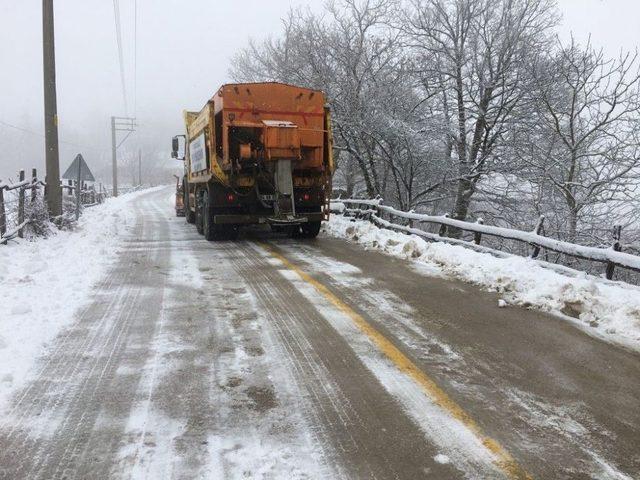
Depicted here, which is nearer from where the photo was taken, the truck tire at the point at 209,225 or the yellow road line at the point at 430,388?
the yellow road line at the point at 430,388

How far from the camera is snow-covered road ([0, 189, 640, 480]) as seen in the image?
2.71m

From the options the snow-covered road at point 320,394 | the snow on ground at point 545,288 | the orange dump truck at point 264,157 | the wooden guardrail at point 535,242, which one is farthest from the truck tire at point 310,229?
the snow-covered road at point 320,394

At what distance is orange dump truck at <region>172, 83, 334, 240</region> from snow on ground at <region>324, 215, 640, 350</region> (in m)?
2.93

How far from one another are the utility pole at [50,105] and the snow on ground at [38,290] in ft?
4.38

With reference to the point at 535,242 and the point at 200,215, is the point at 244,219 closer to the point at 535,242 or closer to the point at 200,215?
the point at 200,215

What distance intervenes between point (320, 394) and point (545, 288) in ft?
13.5

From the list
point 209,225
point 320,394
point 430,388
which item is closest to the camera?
point 320,394

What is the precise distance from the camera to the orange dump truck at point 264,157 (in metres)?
11.0

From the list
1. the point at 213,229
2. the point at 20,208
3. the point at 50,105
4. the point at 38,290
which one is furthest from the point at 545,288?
the point at 50,105

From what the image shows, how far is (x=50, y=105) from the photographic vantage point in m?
12.7

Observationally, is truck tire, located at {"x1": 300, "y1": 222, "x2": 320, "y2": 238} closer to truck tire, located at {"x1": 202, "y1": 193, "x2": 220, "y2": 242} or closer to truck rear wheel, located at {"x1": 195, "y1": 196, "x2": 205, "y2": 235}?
truck tire, located at {"x1": 202, "y1": 193, "x2": 220, "y2": 242}

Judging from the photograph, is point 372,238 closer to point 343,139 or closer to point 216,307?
point 216,307

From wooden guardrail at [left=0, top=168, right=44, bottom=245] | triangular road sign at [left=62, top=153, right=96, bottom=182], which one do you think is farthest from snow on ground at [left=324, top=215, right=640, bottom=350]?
triangular road sign at [left=62, top=153, right=96, bottom=182]

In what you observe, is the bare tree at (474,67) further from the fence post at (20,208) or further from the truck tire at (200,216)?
the fence post at (20,208)
